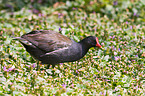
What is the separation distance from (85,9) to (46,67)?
11.7 feet

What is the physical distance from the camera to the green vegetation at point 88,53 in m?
5.50

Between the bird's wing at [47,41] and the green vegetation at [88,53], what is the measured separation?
1.97 ft

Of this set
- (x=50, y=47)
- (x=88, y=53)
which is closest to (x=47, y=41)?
(x=50, y=47)

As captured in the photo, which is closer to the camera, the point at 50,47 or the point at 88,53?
the point at 50,47

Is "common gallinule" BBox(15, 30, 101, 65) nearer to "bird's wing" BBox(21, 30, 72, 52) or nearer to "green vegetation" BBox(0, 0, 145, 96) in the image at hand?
"bird's wing" BBox(21, 30, 72, 52)

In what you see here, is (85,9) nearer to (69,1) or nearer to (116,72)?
(69,1)

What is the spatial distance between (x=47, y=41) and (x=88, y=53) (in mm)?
1440

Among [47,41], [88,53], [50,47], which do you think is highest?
[47,41]

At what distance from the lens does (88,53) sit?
6.70m

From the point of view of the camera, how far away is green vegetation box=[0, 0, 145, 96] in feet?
18.1

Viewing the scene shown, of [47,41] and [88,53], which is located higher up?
[47,41]

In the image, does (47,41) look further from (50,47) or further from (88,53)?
(88,53)

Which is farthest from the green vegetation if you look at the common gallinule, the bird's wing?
the bird's wing

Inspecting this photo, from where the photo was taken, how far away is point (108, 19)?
28.6 feet
